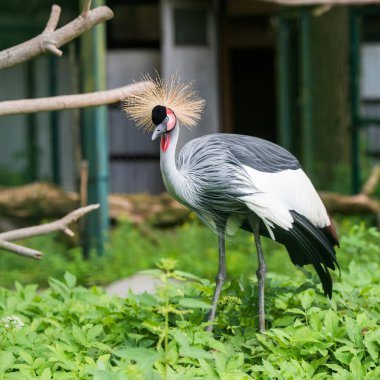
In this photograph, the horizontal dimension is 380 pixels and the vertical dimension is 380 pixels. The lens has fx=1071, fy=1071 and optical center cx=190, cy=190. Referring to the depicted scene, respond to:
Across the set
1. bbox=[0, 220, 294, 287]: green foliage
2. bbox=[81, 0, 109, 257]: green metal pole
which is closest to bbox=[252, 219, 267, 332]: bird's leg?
bbox=[0, 220, 294, 287]: green foliage

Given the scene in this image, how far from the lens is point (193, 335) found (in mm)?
4566

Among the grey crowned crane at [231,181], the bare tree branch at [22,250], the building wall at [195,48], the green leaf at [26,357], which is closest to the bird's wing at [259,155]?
the grey crowned crane at [231,181]

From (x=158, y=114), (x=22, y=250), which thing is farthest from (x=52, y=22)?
(x=22, y=250)

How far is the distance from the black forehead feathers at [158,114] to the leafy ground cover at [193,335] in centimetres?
63

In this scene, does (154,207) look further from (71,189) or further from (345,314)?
(345,314)

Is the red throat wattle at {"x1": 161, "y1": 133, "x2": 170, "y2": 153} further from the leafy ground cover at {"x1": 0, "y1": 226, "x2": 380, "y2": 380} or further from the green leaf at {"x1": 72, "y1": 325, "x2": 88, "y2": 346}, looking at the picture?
the green leaf at {"x1": 72, "y1": 325, "x2": 88, "y2": 346}

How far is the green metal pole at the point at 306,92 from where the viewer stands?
9938 millimetres

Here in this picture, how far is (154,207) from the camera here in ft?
34.8

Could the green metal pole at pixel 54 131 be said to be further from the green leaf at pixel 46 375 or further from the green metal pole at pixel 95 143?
the green leaf at pixel 46 375

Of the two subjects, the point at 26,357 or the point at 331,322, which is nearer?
the point at 26,357

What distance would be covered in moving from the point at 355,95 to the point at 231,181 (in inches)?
219

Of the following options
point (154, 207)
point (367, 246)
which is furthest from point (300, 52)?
point (367, 246)

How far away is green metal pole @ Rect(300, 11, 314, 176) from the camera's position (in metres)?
9.94

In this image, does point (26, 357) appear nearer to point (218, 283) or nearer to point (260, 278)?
point (218, 283)
